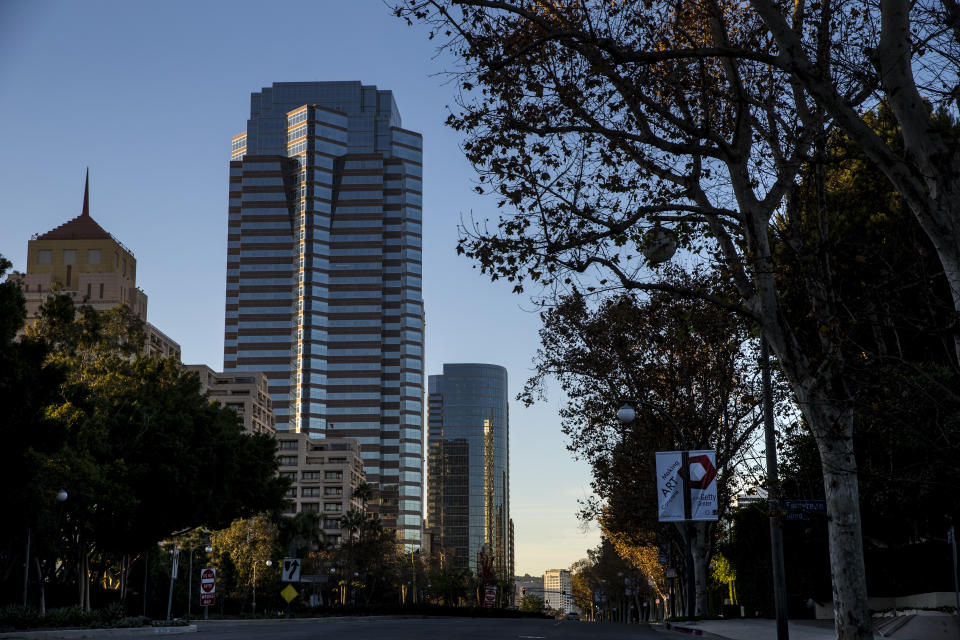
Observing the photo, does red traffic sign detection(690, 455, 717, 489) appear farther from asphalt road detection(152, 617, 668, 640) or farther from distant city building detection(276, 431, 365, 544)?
distant city building detection(276, 431, 365, 544)

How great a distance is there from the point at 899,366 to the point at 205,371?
137478 mm

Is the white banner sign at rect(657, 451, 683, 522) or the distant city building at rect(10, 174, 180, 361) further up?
the distant city building at rect(10, 174, 180, 361)

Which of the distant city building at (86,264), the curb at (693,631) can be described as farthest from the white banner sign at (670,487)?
the distant city building at (86,264)

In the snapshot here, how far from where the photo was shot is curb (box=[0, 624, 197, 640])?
22.3 meters

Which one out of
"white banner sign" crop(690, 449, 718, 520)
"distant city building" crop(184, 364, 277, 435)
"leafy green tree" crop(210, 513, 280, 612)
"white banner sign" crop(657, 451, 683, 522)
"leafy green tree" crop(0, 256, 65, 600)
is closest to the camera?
"white banner sign" crop(657, 451, 683, 522)

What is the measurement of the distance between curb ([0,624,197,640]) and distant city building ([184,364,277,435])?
365 ft

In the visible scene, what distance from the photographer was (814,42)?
14.0m

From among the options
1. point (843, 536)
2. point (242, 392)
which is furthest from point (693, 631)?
point (242, 392)

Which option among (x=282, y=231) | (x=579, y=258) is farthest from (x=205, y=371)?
(x=579, y=258)

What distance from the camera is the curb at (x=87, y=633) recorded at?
2230 centimetres

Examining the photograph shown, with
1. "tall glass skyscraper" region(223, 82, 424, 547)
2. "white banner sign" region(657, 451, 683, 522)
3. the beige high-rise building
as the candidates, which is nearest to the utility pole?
"white banner sign" region(657, 451, 683, 522)

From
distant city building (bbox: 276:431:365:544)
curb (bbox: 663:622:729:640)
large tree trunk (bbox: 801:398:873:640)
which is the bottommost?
curb (bbox: 663:622:729:640)

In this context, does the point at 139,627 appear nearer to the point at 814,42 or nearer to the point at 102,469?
the point at 102,469

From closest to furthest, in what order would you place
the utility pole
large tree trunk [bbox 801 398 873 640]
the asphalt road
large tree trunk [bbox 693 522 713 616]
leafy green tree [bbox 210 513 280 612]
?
1. large tree trunk [bbox 801 398 873 640]
2. the utility pole
3. the asphalt road
4. large tree trunk [bbox 693 522 713 616]
5. leafy green tree [bbox 210 513 280 612]
